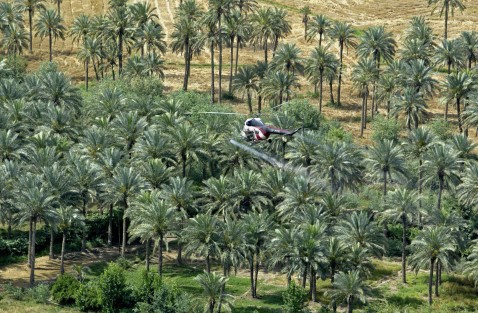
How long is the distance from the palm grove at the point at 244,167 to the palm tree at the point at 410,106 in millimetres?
208

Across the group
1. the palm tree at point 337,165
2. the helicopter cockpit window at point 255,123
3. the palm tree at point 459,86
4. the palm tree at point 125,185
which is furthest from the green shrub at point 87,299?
the palm tree at point 459,86

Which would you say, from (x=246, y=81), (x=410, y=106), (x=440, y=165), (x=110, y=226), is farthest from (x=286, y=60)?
(x=110, y=226)

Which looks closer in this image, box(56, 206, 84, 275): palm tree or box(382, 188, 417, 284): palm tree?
box(56, 206, 84, 275): palm tree

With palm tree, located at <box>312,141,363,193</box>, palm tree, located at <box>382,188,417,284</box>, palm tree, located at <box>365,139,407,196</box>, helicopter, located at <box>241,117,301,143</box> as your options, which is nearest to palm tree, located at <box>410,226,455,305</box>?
palm tree, located at <box>382,188,417,284</box>

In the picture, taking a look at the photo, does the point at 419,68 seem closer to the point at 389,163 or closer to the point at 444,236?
A: the point at 389,163

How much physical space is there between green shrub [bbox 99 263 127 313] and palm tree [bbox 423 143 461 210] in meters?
37.2

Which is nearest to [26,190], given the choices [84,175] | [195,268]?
[84,175]

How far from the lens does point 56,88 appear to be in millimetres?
131625

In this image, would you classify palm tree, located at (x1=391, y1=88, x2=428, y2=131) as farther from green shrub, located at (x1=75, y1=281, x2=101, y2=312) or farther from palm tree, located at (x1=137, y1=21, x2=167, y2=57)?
green shrub, located at (x1=75, y1=281, x2=101, y2=312)

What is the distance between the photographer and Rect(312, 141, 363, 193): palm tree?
113 metres

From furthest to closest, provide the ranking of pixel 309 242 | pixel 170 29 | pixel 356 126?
pixel 170 29
pixel 356 126
pixel 309 242

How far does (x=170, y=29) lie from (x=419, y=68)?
61832mm

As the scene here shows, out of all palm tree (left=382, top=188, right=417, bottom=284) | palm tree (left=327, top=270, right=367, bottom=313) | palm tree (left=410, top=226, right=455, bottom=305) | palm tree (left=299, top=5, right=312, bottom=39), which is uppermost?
palm tree (left=299, top=5, right=312, bottom=39)

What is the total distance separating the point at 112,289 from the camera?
9869cm
